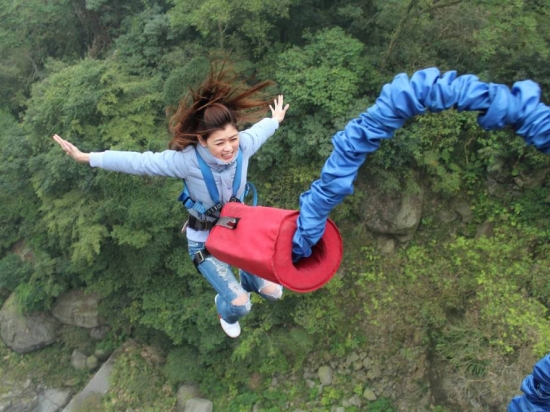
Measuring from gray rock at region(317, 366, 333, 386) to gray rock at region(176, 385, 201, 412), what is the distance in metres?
3.01

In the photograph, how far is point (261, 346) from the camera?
10172 mm

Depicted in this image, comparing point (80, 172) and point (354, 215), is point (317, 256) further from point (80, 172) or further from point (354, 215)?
point (80, 172)

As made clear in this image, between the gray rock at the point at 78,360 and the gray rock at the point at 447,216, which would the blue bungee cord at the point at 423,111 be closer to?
the gray rock at the point at 447,216

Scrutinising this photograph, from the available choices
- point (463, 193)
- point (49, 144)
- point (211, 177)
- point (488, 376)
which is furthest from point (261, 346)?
point (211, 177)

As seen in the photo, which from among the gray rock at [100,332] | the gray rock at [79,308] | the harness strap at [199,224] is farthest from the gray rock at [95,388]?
the harness strap at [199,224]

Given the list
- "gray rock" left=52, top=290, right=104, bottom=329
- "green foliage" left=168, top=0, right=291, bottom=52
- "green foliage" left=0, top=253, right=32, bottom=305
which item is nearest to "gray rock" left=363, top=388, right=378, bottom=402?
"gray rock" left=52, top=290, right=104, bottom=329

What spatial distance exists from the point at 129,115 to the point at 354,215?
5331 millimetres

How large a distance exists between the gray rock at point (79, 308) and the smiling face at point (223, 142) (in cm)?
1063

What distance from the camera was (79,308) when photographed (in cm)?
1262

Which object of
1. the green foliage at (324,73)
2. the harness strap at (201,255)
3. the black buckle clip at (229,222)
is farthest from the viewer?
the green foliage at (324,73)

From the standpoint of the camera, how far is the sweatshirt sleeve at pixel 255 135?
11.3ft

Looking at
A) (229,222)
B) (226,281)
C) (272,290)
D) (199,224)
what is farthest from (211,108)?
(272,290)

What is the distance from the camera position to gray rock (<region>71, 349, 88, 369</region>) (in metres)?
13.0

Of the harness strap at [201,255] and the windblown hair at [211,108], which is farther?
the harness strap at [201,255]
